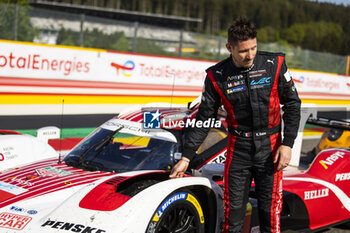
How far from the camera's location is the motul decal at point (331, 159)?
434 centimetres

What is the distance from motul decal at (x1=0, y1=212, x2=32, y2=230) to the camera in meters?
2.81

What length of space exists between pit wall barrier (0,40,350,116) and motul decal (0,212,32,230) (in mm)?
7099

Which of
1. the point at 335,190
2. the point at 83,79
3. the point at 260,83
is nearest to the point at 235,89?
the point at 260,83

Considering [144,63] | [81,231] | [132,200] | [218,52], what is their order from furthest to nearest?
[218,52] < [144,63] < [132,200] < [81,231]

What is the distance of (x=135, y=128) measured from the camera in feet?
13.3

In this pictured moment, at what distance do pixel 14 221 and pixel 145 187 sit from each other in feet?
2.83

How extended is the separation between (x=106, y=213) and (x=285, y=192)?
174 cm

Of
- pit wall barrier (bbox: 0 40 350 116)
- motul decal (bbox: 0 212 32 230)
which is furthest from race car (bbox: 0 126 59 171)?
pit wall barrier (bbox: 0 40 350 116)

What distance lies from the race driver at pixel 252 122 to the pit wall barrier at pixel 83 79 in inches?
275

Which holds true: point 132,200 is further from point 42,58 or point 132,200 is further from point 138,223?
point 42,58

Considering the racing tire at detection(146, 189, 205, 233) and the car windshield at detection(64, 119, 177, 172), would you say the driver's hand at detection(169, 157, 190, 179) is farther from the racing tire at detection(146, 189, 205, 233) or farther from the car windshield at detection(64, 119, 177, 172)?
the car windshield at detection(64, 119, 177, 172)

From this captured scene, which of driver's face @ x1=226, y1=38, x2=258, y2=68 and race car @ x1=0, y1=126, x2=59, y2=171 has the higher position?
driver's face @ x1=226, y1=38, x2=258, y2=68

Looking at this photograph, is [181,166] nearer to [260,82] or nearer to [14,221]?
[260,82]

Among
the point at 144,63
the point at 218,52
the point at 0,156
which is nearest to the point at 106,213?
the point at 0,156
